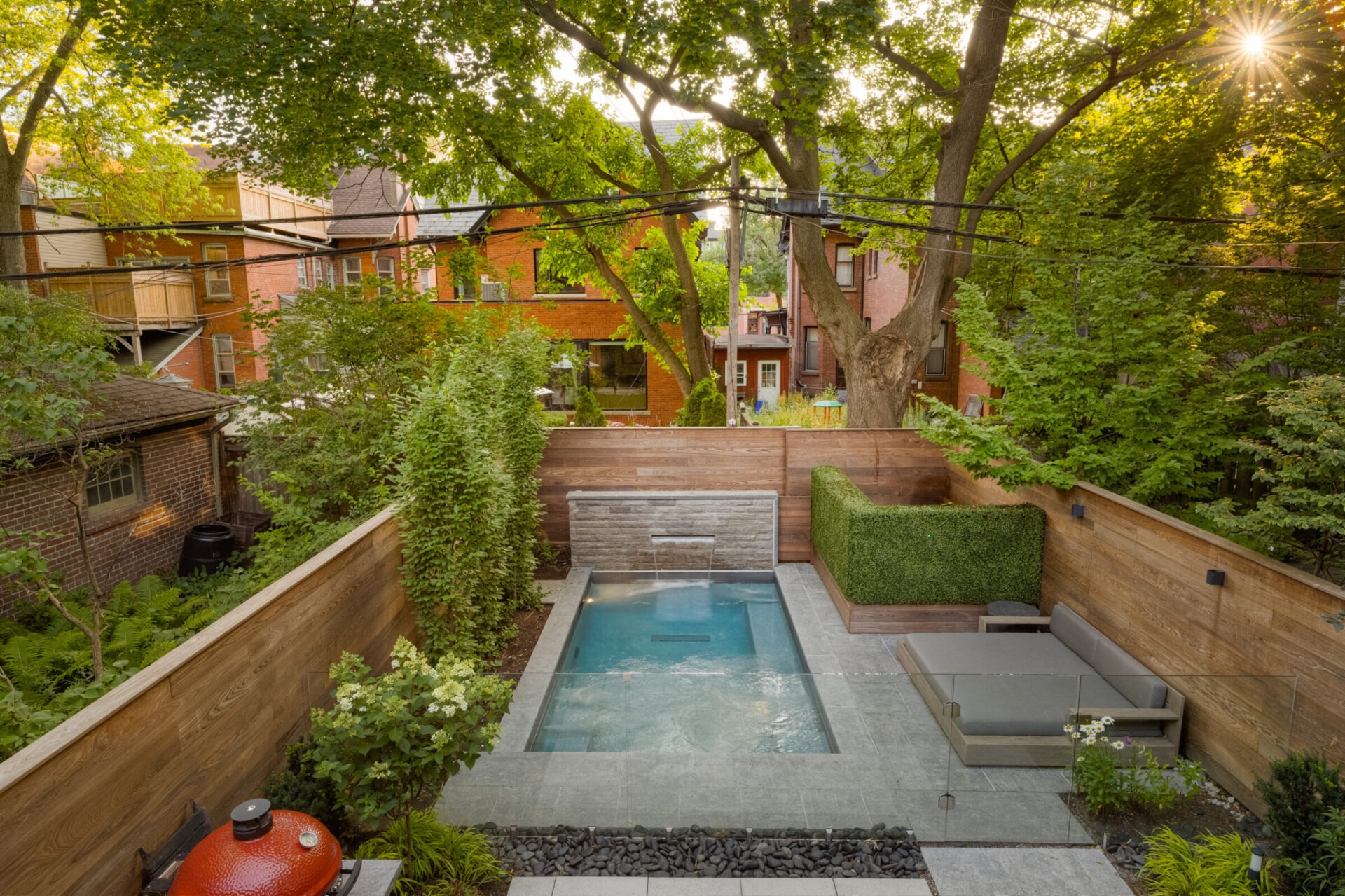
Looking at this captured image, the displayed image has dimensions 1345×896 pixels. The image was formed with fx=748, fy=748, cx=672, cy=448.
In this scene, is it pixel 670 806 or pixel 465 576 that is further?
pixel 465 576

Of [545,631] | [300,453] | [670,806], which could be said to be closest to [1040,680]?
[670,806]

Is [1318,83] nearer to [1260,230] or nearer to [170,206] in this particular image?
[1260,230]

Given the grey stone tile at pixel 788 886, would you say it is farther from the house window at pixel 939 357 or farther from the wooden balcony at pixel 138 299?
the house window at pixel 939 357

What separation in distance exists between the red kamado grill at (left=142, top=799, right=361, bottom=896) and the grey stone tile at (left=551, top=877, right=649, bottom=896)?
156 centimetres

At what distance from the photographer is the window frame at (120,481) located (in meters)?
10.3

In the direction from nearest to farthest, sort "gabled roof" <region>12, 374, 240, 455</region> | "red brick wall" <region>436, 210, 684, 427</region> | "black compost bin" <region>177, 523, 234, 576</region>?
"gabled roof" <region>12, 374, 240, 455</region>, "black compost bin" <region>177, 523, 234, 576</region>, "red brick wall" <region>436, 210, 684, 427</region>

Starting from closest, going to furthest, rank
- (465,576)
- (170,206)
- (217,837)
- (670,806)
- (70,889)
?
(70,889)
(217,837)
(670,806)
(465,576)
(170,206)

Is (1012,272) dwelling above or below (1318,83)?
below

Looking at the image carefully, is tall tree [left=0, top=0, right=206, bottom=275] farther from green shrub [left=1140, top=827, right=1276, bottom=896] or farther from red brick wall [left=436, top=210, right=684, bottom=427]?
green shrub [left=1140, top=827, right=1276, bottom=896]

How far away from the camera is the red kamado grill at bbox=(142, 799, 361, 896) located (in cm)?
329

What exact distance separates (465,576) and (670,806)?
3.06m

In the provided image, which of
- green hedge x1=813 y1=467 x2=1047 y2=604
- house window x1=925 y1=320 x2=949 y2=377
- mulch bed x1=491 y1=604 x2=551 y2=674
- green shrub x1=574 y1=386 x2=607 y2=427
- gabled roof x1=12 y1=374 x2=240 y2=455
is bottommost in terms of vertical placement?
mulch bed x1=491 y1=604 x2=551 y2=674

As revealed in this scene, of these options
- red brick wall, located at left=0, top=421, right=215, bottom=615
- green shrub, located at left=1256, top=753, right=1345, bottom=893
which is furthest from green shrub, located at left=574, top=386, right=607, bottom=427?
green shrub, located at left=1256, top=753, right=1345, bottom=893

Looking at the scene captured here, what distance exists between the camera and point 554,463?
40.3 ft
